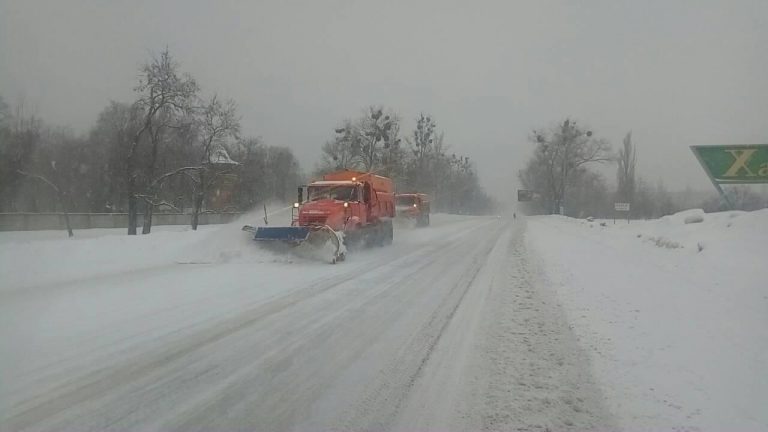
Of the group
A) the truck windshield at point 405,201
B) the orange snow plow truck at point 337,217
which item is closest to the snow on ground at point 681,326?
the orange snow plow truck at point 337,217

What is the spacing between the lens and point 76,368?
5.51m

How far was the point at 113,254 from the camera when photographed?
14883 millimetres

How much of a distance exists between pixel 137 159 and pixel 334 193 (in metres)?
24.7

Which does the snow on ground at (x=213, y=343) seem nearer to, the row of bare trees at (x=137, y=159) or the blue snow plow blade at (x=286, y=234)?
the blue snow plow blade at (x=286, y=234)

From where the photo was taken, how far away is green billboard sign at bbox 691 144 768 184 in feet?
31.0

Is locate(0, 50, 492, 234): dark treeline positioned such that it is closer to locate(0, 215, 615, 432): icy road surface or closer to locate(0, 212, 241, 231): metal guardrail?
locate(0, 212, 241, 231): metal guardrail

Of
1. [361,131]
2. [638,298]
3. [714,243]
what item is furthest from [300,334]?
[361,131]

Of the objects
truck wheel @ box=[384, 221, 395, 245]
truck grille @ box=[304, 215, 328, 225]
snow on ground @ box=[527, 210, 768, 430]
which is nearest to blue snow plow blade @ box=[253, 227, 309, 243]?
truck grille @ box=[304, 215, 328, 225]

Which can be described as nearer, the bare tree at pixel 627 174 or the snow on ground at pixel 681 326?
the snow on ground at pixel 681 326

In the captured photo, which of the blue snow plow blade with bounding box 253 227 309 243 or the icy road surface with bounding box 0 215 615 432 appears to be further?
the blue snow plow blade with bounding box 253 227 309 243

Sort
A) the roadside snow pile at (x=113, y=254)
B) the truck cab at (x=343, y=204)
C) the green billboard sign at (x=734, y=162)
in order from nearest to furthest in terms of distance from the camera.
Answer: the green billboard sign at (x=734, y=162)
the roadside snow pile at (x=113, y=254)
the truck cab at (x=343, y=204)

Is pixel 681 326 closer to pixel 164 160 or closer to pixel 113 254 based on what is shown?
pixel 113 254

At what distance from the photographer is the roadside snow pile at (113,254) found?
12.1 meters

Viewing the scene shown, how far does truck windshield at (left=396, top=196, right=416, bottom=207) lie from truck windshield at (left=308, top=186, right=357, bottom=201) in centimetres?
2154
